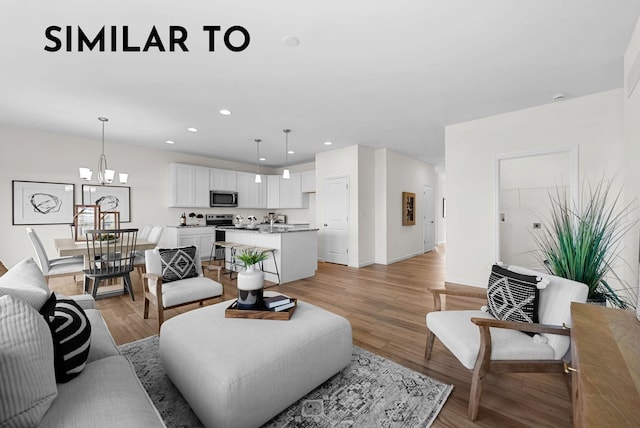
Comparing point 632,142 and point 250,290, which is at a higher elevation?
point 632,142

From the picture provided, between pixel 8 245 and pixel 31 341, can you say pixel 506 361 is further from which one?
pixel 8 245

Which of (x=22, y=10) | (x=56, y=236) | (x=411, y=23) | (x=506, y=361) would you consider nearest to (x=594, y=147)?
(x=411, y=23)

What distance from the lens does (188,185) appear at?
6203 millimetres

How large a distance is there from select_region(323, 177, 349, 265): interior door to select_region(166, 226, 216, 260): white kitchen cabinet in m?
2.74

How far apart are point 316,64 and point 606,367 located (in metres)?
2.73

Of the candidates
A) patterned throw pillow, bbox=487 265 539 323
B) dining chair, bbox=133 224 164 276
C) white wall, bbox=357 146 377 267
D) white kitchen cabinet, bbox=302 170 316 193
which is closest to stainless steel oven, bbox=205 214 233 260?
dining chair, bbox=133 224 164 276

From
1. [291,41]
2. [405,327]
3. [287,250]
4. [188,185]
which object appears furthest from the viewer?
[188,185]

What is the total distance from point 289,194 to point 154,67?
16.8 ft

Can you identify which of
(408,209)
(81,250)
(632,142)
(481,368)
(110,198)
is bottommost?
(481,368)

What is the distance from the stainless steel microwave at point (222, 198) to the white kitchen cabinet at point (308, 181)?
6.07ft

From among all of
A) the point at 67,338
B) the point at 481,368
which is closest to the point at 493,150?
the point at 481,368

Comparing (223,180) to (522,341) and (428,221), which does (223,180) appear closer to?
(428,221)

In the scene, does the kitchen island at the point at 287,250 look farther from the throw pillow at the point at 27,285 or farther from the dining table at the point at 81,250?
the throw pillow at the point at 27,285

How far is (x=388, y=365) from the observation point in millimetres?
2010
